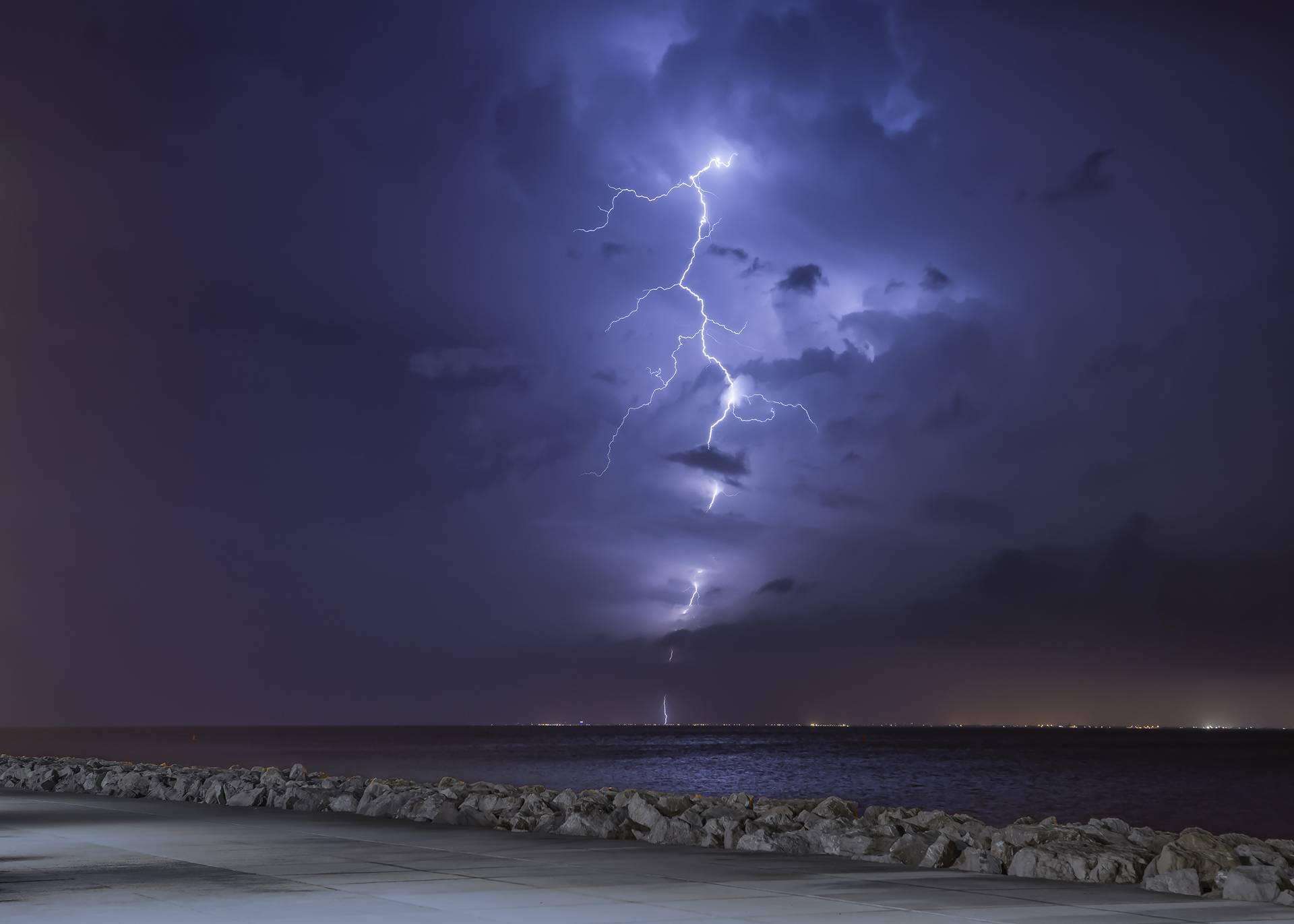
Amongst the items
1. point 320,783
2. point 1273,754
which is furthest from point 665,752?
point 320,783

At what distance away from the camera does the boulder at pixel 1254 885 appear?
9656mm

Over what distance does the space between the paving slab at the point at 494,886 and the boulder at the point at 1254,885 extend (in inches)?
17.8

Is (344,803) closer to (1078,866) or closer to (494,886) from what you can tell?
(494,886)

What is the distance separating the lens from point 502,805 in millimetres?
16984

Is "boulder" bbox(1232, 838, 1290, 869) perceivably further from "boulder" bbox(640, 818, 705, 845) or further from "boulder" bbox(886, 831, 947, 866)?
"boulder" bbox(640, 818, 705, 845)

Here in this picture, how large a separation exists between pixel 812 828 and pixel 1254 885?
5225 mm

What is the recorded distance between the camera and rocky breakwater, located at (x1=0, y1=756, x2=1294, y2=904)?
11.3m

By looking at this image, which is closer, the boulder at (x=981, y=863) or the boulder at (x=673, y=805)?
the boulder at (x=981, y=863)

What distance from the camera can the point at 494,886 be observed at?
996cm

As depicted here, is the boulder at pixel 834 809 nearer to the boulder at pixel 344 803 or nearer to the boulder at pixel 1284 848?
the boulder at pixel 1284 848

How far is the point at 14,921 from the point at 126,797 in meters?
14.9

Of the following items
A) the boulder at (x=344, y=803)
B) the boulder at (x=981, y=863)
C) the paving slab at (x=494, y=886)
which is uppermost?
the boulder at (x=344, y=803)

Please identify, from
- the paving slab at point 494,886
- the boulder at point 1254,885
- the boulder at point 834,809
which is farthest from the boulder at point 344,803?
the boulder at point 1254,885

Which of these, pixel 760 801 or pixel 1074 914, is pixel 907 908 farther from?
pixel 760 801
